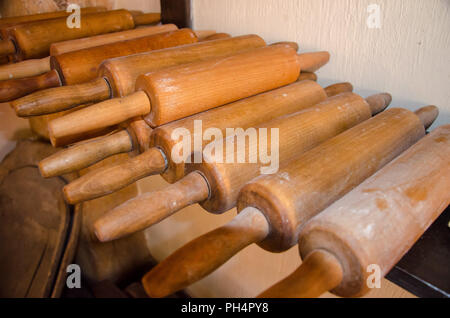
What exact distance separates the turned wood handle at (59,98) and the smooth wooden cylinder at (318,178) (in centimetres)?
36

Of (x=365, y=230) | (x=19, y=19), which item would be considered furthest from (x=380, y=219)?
(x=19, y=19)

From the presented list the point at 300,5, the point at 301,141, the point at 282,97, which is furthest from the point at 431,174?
the point at 300,5

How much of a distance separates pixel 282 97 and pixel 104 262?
1.23m

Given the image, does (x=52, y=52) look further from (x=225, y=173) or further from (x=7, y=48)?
(x=225, y=173)

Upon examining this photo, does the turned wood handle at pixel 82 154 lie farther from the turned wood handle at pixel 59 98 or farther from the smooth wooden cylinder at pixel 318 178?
the smooth wooden cylinder at pixel 318 178

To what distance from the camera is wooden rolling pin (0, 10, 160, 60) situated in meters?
0.83

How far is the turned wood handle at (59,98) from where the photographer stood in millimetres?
582

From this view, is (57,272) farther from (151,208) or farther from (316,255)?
(316,255)

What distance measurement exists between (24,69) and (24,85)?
0.12 meters

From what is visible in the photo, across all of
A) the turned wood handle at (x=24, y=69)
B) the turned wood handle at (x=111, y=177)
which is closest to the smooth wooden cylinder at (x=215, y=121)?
the turned wood handle at (x=111, y=177)

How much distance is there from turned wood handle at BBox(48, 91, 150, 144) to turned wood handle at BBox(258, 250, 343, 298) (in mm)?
378

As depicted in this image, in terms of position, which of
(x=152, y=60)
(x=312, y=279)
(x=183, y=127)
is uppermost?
(x=152, y=60)

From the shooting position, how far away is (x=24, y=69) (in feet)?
2.53

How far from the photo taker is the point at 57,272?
4.26 feet
